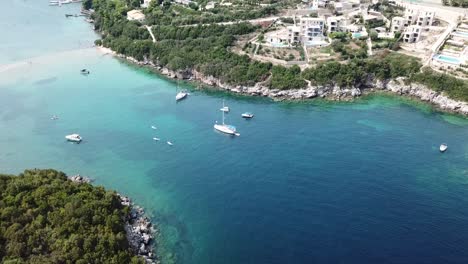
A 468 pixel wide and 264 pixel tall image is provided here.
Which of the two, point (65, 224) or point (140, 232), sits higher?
point (65, 224)

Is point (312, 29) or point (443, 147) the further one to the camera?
point (312, 29)

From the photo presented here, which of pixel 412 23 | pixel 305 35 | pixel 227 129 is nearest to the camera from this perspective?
pixel 227 129

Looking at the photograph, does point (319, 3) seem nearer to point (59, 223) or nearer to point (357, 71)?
point (357, 71)

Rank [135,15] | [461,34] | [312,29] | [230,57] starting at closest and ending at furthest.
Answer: [230,57], [461,34], [312,29], [135,15]

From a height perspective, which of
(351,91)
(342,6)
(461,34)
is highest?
(342,6)

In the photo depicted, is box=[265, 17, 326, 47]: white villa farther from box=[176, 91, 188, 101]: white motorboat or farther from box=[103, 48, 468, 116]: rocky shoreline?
box=[176, 91, 188, 101]: white motorboat

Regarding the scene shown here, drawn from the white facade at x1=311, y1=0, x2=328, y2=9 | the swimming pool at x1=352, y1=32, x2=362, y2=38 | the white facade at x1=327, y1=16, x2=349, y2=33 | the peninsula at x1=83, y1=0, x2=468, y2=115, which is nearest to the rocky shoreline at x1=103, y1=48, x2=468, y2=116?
the peninsula at x1=83, y1=0, x2=468, y2=115

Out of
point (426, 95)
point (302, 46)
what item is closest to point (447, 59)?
point (426, 95)

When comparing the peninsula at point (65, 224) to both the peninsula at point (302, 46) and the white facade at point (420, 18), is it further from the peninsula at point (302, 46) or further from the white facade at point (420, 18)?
the white facade at point (420, 18)
